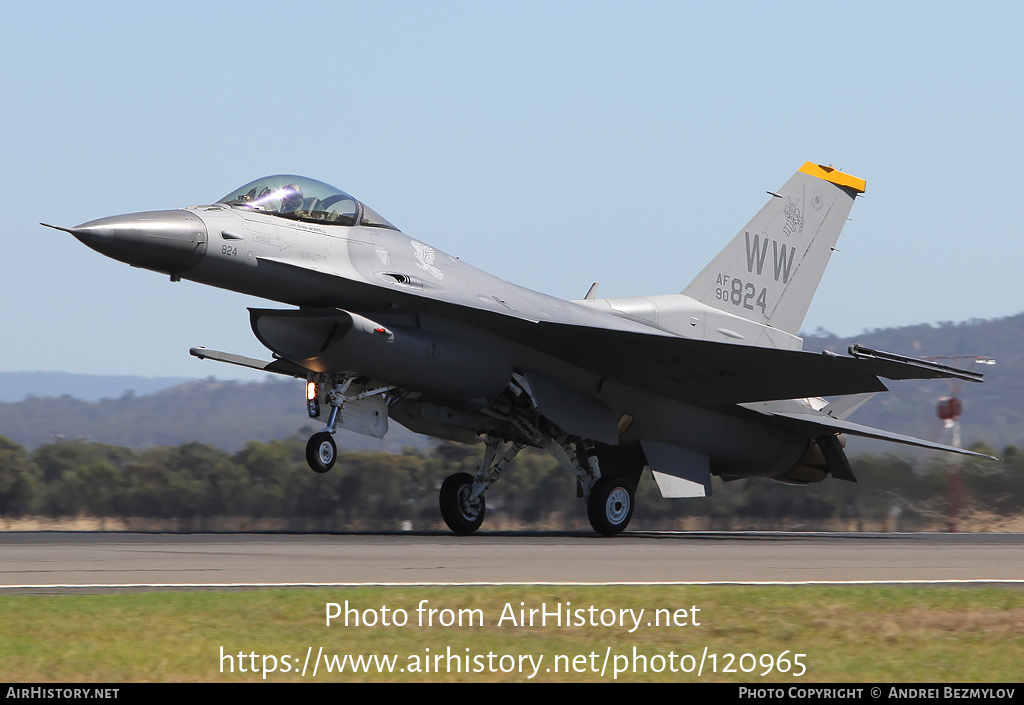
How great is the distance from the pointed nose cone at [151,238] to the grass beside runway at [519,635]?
640cm

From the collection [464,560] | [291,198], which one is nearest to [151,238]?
[291,198]

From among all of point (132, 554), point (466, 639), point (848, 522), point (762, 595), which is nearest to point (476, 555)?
point (132, 554)

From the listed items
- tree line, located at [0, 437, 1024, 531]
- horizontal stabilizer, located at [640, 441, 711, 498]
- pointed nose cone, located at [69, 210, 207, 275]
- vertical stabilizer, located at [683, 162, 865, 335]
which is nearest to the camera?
pointed nose cone, located at [69, 210, 207, 275]

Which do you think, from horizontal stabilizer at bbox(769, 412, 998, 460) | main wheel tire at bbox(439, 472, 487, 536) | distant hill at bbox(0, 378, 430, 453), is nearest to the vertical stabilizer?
horizontal stabilizer at bbox(769, 412, 998, 460)

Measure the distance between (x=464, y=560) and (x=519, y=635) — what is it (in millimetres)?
4752

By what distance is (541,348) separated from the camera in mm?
16984

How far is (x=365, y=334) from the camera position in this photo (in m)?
14.9

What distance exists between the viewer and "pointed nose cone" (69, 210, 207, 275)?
13.8 m

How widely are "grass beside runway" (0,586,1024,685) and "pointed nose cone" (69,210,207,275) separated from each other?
6396 mm

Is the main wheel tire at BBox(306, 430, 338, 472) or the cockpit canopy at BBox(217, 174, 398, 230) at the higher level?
the cockpit canopy at BBox(217, 174, 398, 230)

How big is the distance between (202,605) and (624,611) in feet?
8.80

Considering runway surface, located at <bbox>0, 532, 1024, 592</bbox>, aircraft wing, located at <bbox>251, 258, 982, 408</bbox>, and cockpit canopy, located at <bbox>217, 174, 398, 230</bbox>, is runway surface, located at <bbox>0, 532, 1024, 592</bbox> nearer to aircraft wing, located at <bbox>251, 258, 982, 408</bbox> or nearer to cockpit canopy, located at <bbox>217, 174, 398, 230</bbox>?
aircraft wing, located at <bbox>251, 258, 982, 408</bbox>

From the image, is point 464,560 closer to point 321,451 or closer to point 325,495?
point 321,451
